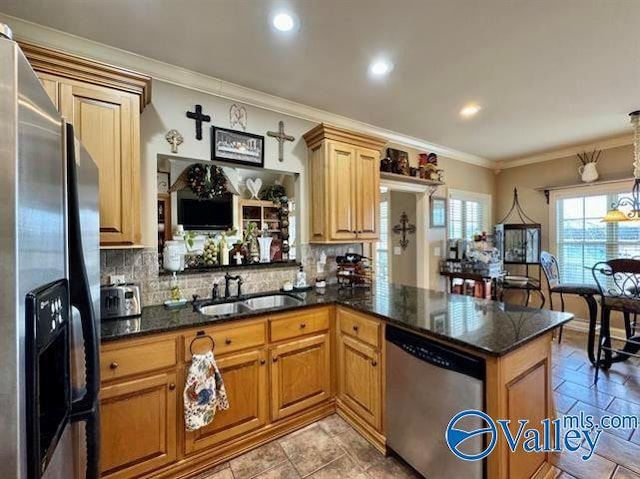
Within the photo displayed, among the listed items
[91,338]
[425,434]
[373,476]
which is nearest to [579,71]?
[425,434]

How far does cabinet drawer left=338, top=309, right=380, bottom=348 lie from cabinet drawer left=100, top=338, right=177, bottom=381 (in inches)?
47.0

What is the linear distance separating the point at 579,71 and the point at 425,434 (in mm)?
2968

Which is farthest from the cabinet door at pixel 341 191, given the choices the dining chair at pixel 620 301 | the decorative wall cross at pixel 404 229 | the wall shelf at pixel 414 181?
the dining chair at pixel 620 301

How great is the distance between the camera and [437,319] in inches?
70.2

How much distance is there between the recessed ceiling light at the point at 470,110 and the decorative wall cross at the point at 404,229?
168 centimetres

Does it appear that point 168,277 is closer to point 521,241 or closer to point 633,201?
point 521,241

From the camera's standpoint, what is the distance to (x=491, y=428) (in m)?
1.35

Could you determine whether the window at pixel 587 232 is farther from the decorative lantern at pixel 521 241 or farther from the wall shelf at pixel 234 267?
the wall shelf at pixel 234 267

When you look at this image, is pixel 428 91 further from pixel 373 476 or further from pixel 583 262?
pixel 583 262

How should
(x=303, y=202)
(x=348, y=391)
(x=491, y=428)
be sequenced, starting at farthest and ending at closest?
(x=303, y=202), (x=348, y=391), (x=491, y=428)

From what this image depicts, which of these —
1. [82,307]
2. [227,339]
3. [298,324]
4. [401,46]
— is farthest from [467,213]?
[82,307]

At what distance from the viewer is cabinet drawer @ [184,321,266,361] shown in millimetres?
1799

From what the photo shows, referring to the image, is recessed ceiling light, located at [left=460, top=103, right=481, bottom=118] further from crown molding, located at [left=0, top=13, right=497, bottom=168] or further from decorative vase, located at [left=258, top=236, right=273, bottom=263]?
decorative vase, located at [left=258, top=236, right=273, bottom=263]

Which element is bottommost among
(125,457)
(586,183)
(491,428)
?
(125,457)
